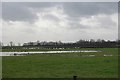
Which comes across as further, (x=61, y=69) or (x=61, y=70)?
(x=61, y=69)

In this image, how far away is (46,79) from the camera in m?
25.1

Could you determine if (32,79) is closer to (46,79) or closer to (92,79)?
(46,79)

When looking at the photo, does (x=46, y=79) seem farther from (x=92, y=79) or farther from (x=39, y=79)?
(x=92, y=79)

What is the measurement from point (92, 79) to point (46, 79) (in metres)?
3.79

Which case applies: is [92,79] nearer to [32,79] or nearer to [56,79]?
[56,79]

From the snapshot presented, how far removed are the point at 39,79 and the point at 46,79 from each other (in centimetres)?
59

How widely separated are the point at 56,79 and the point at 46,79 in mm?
950

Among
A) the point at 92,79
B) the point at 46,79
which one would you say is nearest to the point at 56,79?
the point at 46,79

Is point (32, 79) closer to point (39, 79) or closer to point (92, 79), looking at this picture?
point (39, 79)

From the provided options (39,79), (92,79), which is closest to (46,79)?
(39,79)

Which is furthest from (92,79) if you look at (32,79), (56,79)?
(32,79)

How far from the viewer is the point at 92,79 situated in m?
24.6

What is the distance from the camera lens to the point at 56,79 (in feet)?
83.8

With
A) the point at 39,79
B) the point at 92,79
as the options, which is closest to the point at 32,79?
the point at 39,79
